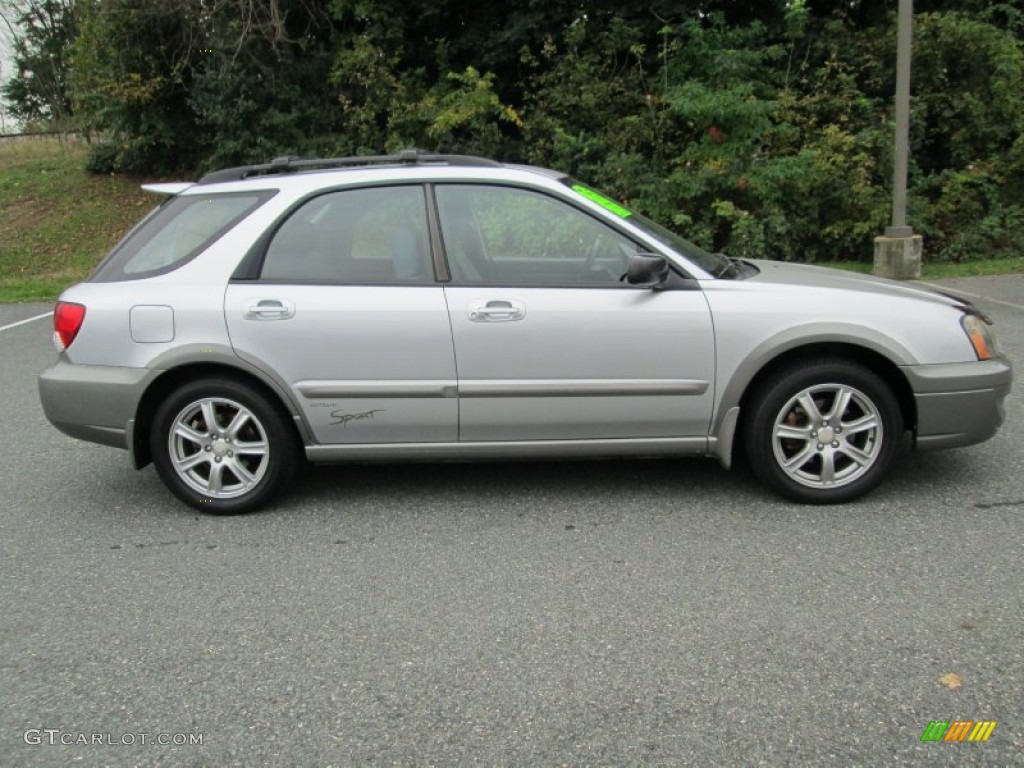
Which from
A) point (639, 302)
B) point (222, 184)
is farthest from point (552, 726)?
point (222, 184)

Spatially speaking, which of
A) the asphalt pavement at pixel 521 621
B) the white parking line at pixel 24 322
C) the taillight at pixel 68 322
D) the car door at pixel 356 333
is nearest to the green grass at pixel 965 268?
the asphalt pavement at pixel 521 621

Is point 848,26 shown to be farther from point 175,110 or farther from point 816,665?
point 816,665

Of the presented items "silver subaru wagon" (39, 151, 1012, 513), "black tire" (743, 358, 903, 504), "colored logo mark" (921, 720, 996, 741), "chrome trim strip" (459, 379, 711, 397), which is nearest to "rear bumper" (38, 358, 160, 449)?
"silver subaru wagon" (39, 151, 1012, 513)

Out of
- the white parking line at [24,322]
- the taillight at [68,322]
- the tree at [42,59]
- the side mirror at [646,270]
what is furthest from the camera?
the tree at [42,59]

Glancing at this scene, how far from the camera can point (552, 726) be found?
2662 mm

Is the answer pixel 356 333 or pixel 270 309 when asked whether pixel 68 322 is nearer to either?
pixel 270 309

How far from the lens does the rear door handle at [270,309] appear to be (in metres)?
4.22

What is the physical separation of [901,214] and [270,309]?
31.0 feet

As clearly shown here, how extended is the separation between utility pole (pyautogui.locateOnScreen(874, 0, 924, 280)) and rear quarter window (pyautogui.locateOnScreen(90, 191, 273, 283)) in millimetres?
9026

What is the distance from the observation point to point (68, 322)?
4.39m

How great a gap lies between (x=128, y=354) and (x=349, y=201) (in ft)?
4.31

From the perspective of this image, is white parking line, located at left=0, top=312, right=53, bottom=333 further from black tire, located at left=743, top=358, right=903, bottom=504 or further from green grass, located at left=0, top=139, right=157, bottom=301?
black tire, located at left=743, top=358, right=903, bottom=504

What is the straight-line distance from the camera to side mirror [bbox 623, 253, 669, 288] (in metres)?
4.06

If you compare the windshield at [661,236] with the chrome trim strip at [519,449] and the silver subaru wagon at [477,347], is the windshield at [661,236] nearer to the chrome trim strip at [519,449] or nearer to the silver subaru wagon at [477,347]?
the silver subaru wagon at [477,347]
